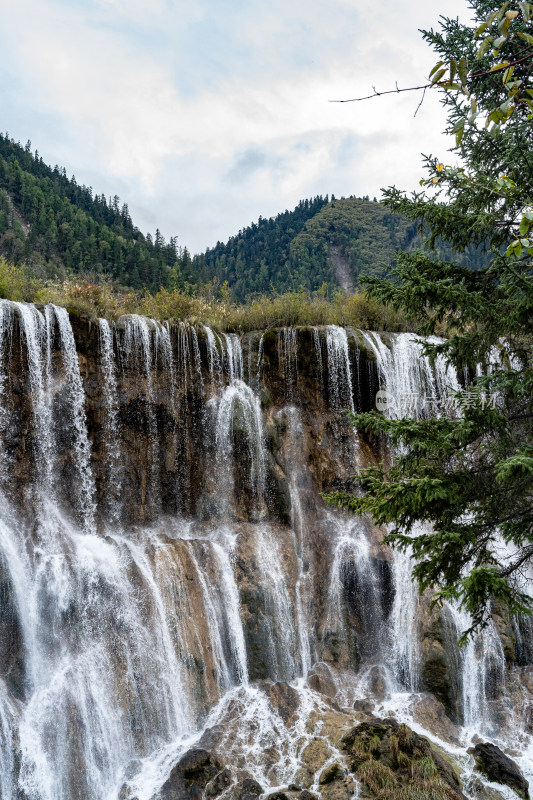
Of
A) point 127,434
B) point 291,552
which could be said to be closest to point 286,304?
point 127,434

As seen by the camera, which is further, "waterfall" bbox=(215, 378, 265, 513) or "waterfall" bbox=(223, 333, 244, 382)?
"waterfall" bbox=(223, 333, 244, 382)

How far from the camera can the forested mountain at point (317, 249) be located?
80.7 m

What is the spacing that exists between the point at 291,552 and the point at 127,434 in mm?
5449

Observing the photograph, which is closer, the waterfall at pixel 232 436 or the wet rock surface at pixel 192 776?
the wet rock surface at pixel 192 776

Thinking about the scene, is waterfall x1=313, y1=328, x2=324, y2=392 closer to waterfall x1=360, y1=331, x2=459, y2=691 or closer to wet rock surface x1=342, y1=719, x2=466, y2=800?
waterfall x1=360, y1=331, x2=459, y2=691

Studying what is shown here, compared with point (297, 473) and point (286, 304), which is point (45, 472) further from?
point (286, 304)

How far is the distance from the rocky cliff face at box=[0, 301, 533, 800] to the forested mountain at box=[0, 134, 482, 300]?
27.6m

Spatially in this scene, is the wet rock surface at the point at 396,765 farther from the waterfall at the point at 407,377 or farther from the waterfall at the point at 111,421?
the waterfall at the point at 407,377

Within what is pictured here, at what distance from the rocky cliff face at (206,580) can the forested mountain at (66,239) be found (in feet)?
115

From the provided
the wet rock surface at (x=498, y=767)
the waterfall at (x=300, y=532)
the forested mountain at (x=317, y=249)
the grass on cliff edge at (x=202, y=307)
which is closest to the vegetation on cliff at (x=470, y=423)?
the wet rock surface at (x=498, y=767)

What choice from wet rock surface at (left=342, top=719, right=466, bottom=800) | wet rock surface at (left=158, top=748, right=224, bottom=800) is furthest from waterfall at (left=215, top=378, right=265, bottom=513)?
wet rock surface at (left=342, top=719, right=466, bottom=800)

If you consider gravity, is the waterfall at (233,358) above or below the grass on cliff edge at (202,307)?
below

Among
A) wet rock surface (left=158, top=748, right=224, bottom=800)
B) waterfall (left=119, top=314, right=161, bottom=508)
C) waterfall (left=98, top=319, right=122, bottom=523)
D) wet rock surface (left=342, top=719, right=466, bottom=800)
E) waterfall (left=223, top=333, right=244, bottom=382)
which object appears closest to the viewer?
wet rock surface (left=342, top=719, right=466, bottom=800)

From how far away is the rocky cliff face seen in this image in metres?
9.70
